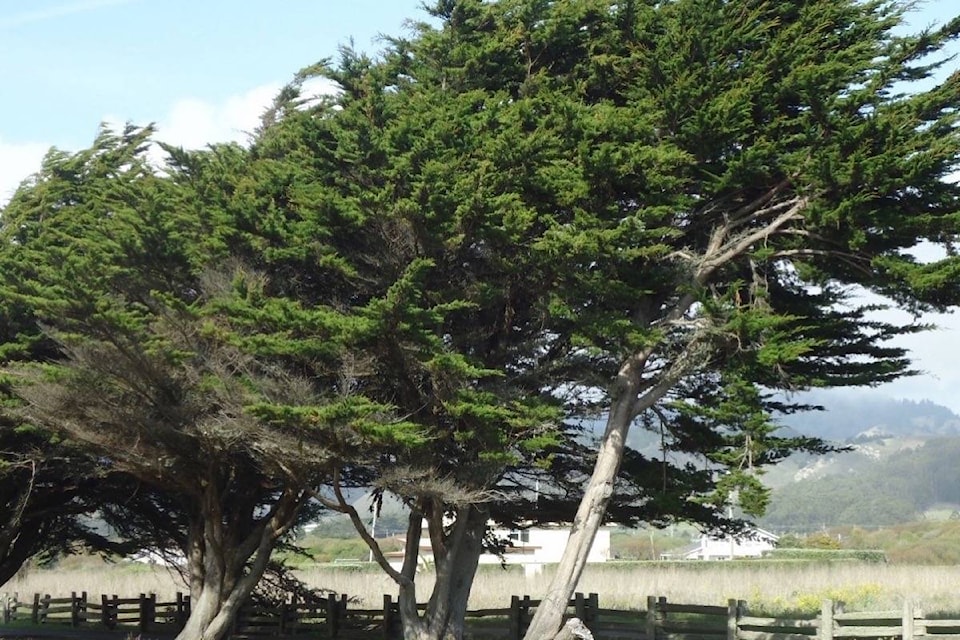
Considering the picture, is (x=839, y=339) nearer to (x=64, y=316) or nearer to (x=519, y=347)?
(x=519, y=347)

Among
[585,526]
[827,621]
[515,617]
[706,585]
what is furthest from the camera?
[706,585]

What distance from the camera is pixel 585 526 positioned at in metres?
20.0

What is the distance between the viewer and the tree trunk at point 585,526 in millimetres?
19656

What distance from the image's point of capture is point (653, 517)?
73.4 feet

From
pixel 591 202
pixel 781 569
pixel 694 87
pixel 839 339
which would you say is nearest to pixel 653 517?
pixel 839 339

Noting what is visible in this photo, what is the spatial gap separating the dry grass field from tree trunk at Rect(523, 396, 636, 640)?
936 centimetres

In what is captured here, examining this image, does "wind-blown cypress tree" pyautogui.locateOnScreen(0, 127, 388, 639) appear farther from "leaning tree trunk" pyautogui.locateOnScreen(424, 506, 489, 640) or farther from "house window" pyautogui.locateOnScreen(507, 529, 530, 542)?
"house window" pyautogui.locateOnScreen(507, 529, 530, 542)

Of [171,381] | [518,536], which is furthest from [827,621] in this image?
[518,536]

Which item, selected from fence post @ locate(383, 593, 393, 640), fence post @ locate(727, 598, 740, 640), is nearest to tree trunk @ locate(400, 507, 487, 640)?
fence post @ locate(383, 593, 393, 640)

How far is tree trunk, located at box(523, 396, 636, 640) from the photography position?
774 inches

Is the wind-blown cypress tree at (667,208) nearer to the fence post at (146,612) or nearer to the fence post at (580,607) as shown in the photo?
the fence post at (580,607)

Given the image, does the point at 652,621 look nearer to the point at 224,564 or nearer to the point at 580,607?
the point at 580,607

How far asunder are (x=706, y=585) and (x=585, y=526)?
789 inches

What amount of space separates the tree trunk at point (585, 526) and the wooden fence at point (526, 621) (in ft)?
11.3
